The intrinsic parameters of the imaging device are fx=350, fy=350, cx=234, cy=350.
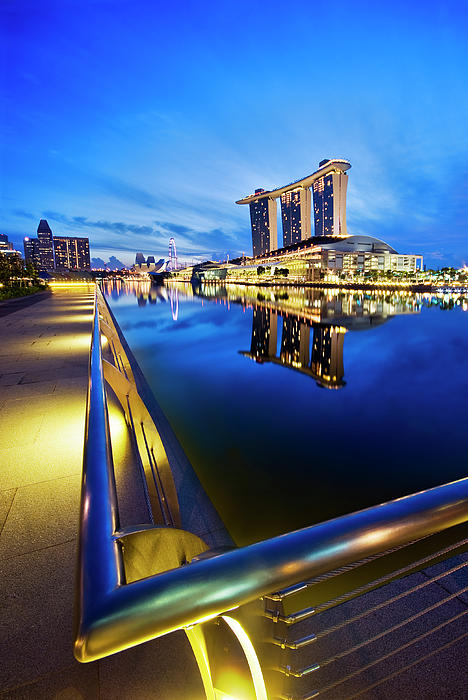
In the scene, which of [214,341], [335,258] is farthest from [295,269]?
[214,341]

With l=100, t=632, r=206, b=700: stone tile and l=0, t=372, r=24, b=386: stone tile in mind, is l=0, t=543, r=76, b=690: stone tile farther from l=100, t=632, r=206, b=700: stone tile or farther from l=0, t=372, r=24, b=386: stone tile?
l=0, t=372, r=24, b=386: stone tile

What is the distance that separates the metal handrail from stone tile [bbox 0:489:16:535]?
2.55 meters

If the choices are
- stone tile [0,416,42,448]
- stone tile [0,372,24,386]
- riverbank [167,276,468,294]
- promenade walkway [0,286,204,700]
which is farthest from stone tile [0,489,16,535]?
riverbank [167,276,468,294]

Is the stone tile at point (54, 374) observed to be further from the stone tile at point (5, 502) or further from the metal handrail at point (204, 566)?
the metal handrail at point (204, 566)

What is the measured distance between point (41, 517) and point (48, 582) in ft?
2.50

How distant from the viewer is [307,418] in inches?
351

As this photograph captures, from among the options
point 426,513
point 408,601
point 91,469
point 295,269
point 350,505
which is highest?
point 295,269

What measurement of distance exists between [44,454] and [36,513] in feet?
3.66

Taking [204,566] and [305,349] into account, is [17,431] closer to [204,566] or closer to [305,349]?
[204,566]

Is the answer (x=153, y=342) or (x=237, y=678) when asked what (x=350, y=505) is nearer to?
(x=237, y=678)

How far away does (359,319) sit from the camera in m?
30.5

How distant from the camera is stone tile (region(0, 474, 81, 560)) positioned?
2.67 metres

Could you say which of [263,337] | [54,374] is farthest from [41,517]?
[263,337]

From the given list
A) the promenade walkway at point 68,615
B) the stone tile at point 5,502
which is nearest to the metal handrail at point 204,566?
the promenade walkway at point 68,615
